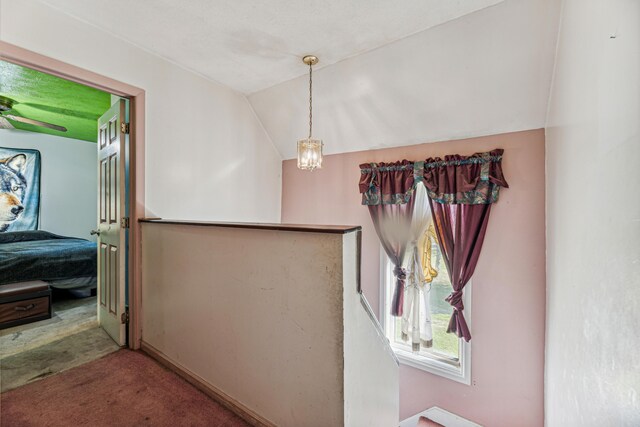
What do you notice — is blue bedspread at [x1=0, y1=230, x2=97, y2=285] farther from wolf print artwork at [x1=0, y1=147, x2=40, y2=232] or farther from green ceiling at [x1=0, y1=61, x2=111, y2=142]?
green ceiling at [x1=0, y1=61, x2=111, y2=142]

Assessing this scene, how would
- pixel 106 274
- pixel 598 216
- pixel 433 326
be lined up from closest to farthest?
pixel 598 216 → pixel 106 274 → pixel 433 326

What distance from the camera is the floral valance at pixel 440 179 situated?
8.36ft

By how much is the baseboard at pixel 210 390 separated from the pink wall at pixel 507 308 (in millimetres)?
2061

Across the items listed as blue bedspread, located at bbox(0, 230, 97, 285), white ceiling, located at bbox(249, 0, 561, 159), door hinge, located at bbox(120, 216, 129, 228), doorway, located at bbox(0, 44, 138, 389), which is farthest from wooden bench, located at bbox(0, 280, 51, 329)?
white ceiling, located at bbox(249, 0, 561, 159)

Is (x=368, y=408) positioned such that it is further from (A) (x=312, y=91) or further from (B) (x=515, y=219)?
(A) (x=312, y=91)

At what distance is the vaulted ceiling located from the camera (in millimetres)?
1886

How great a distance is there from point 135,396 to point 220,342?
0.59 m

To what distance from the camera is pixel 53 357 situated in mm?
2066

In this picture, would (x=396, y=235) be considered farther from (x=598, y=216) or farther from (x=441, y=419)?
(x=598, y=216)

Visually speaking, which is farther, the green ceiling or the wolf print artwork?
the wolf print artwork

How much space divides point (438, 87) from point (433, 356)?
2578 mm

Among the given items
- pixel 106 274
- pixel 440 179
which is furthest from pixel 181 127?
pixel 440 179

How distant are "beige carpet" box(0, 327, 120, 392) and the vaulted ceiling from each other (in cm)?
234

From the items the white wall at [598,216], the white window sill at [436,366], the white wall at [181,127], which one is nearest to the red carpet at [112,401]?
the white wall at [181,127]
